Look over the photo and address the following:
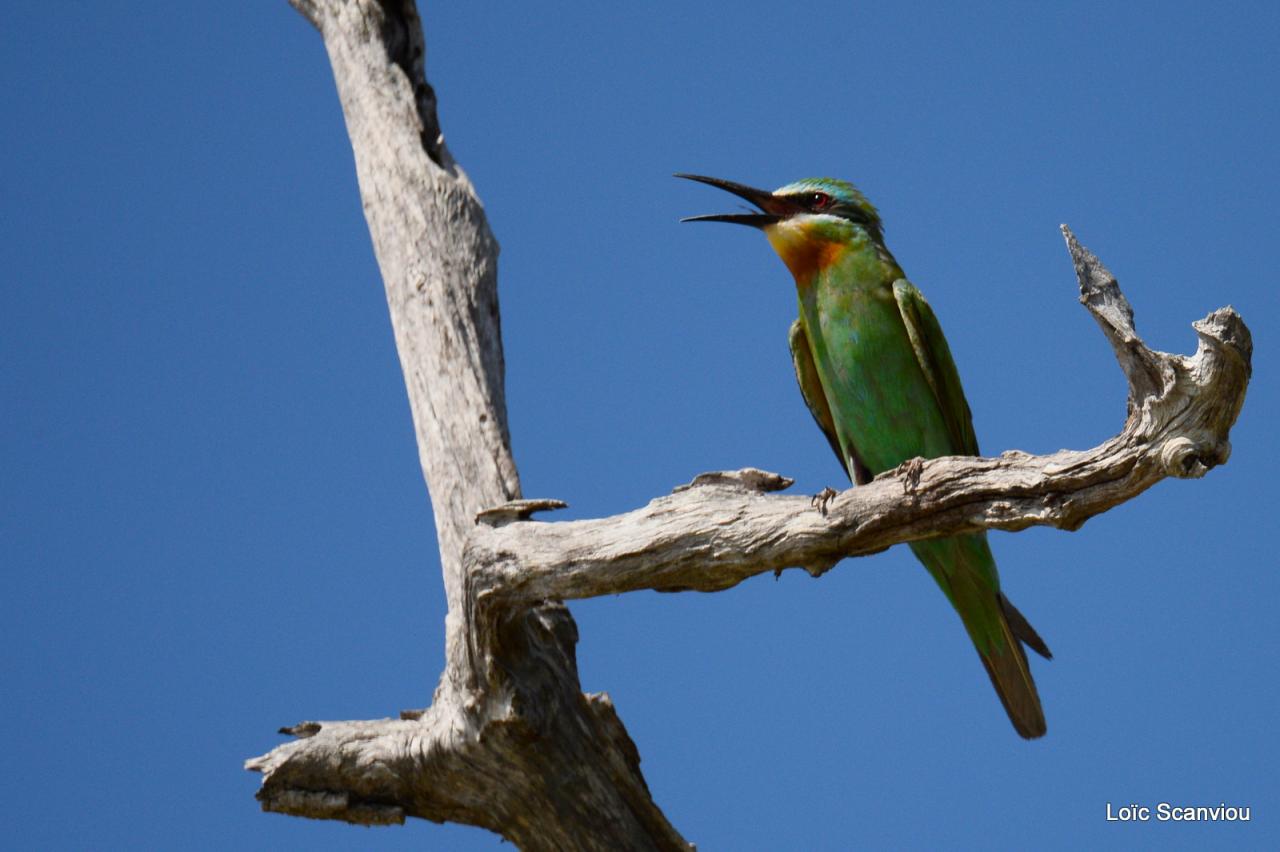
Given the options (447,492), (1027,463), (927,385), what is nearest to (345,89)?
(447,492)

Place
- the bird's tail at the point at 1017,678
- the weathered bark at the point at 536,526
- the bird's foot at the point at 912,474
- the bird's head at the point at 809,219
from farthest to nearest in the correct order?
the bird's head at the point at 809,219 → the bird's tail at the point at 1017,678 → the bird's foot at the point at 912,474 → the weathered bark at the point at 536,526

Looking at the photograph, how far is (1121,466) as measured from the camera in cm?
280

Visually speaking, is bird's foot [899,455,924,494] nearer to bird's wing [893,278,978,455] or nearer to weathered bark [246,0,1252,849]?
weathered bark [246,0,1252,849]

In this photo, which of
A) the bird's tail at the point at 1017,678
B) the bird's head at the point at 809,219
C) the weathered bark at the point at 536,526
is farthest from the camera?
the bird's head at the point at 809,219

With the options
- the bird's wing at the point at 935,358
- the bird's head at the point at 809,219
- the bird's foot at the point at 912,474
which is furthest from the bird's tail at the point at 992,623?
the bird's foot at the point at 912,474

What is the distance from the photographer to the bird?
4562 mm

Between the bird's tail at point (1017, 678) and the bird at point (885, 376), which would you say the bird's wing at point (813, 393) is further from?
the bird's tail at point (1017, 678)

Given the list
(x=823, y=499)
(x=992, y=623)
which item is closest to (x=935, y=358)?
(x=992, y=623)

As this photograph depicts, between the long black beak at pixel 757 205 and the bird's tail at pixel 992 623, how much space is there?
1.50 m

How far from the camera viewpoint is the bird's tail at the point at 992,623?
452 cm

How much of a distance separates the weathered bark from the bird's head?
1.21m

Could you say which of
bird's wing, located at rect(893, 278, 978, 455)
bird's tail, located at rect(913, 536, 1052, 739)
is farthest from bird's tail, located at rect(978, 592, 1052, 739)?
bird's wing, located at rect(893, 278, 978, 455)

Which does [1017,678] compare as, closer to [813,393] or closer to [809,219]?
[813,393]

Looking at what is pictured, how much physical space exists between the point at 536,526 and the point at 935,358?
1.84m
